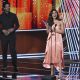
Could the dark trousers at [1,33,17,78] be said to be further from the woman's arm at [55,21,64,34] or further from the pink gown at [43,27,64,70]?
the woman's arm at [55,21,64,34]

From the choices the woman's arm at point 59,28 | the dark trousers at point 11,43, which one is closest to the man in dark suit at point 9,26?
the dark trousers at point 11,43

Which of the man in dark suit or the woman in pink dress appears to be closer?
the woman in pink dress

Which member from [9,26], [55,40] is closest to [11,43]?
[9,26]

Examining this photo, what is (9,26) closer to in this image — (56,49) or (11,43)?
(11,43)

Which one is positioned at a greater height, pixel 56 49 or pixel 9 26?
pixel 9 26

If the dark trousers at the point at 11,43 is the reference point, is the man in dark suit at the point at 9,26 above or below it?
above

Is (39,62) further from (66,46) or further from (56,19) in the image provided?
(56,19)

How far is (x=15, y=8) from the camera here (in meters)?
10.2

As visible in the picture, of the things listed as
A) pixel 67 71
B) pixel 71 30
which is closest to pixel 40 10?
pixel 71 30

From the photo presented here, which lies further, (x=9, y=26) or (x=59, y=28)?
(x=9, y=26)

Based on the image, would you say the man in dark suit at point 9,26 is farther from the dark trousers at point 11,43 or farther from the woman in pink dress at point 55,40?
the woman in pink dress at point 55,40

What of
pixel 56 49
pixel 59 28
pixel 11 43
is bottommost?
pixel 56 49

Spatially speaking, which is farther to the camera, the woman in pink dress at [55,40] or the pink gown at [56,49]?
the pink gown at [56,49]

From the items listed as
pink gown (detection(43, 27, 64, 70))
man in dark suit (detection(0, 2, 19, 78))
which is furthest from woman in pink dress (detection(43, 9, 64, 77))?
man in dark suit (detection(0, 2, 19, 78))
